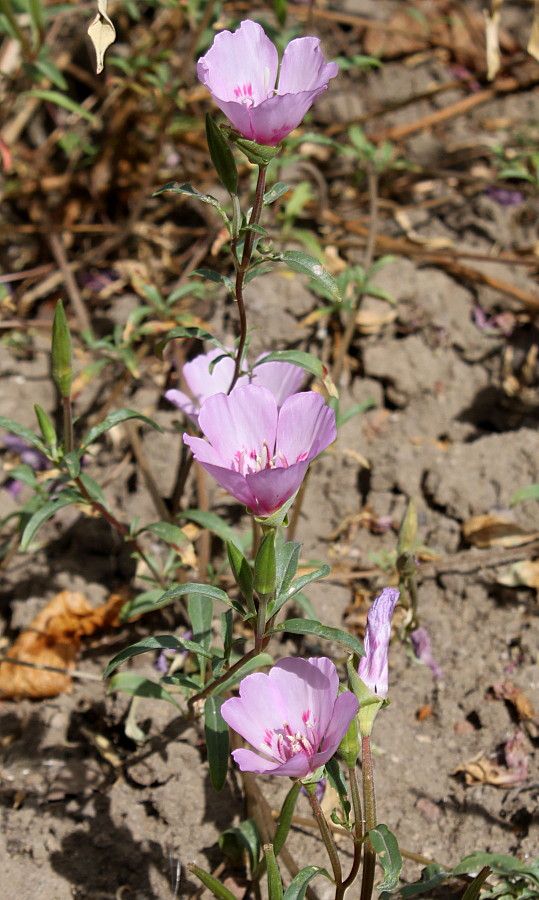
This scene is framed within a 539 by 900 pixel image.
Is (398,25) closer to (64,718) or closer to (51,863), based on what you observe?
(64,718)

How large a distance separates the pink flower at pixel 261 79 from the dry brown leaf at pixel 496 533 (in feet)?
4.68

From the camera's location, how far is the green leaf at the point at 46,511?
1.74 meters

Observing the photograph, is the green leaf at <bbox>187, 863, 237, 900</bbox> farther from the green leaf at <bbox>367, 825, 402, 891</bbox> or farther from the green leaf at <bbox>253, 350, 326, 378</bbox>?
the green leaf at <bbox>253, 350, 326, 378</bbox>

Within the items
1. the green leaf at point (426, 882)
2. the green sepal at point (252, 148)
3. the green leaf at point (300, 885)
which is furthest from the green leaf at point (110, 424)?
the green leaf at point (426, 882)

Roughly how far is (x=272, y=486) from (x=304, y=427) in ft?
0.60

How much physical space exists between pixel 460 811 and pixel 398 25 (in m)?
3.65

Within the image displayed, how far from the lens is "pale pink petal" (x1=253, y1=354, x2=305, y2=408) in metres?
1.70

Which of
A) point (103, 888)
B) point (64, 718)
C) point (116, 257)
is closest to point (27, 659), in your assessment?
point (64, 718)

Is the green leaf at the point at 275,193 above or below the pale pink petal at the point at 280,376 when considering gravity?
above

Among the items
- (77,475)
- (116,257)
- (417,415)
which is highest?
(77,475)

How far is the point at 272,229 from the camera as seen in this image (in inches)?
127

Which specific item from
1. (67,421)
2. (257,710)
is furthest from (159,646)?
(67,421)

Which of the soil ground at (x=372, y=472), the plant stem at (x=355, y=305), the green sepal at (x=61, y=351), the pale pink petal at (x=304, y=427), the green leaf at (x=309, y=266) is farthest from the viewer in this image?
the plant stem at (x=355, y=305)

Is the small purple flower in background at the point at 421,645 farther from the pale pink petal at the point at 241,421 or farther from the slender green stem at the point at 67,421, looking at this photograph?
the slender green stem at the point at 67,421
